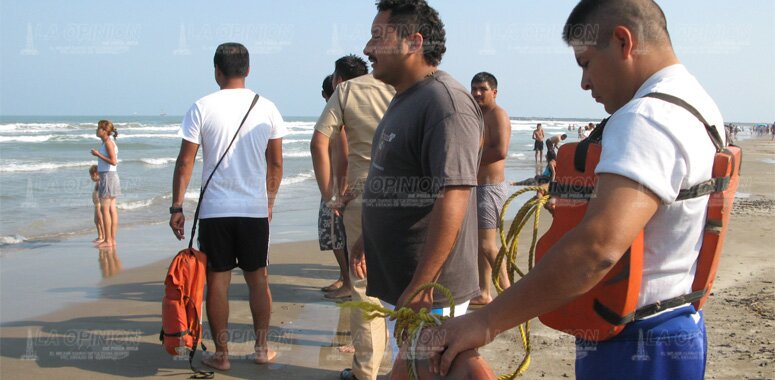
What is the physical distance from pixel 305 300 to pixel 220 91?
2840mm

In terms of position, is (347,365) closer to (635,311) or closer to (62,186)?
(635,311)

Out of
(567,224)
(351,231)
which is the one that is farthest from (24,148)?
(567,224)

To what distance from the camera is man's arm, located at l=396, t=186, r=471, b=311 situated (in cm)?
258

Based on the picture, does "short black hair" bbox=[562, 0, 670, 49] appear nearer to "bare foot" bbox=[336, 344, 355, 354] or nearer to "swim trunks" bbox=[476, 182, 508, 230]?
"bare foot" bbox=[336, 344, 355, 354]

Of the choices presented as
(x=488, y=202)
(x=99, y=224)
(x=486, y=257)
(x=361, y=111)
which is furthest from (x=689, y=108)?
(x=99, y=224)

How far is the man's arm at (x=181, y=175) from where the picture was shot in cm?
454

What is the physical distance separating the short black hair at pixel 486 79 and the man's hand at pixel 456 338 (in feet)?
15.9

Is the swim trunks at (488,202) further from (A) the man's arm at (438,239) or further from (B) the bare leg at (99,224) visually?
(B) the bare leg at (99,224)

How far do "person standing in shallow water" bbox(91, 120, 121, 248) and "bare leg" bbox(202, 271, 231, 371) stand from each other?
5603 mm

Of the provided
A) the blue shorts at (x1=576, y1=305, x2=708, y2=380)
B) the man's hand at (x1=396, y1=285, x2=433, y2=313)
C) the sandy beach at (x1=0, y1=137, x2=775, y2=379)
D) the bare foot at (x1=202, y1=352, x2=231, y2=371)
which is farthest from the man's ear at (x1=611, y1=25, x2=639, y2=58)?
the bare foot at (x1=202, y1=352, x2=231, y2=371)

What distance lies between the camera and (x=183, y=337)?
442 cm

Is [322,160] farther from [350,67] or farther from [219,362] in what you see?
[219,362]

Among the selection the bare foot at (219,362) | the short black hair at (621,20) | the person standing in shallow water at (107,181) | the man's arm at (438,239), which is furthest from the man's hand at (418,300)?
the person standing in shallow water at (107,181)

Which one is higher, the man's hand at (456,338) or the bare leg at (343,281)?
the man's hand at (456,338)
